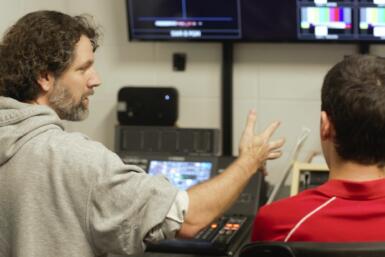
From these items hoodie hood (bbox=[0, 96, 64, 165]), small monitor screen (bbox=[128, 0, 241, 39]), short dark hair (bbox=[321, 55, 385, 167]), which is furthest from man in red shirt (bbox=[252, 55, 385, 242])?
small monitor screen (bbox=[128, 0, 241, 39])

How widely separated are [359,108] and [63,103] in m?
0.75

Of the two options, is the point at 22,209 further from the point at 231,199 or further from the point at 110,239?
the point at 231,199

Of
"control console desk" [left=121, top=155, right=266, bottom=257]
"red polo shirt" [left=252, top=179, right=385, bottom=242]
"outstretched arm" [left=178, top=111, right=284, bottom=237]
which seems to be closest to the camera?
"red polo shirt" [left=252, top=179, right=385, bottom=242]

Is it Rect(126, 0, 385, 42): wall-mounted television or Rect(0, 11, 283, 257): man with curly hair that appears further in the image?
Rect(126, 0, 385, 42): wall-mounted television


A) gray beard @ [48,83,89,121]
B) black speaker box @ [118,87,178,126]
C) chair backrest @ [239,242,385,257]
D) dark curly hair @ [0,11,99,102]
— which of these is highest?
dark curly hair @ [0,11,99,102]

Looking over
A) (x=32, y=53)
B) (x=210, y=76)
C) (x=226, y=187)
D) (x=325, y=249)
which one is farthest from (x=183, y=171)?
(x=325, y=249)

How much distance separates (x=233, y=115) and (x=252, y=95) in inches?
4.9

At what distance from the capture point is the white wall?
285 centimetres

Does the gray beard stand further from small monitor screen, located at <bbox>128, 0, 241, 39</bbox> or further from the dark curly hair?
small monitor screen, located at <bbox>128, 0, 241, 39</bbox>

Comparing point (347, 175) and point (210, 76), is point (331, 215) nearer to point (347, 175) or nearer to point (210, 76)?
point (347, 175)

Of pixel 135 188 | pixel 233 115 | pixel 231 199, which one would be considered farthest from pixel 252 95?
pixel 135 188

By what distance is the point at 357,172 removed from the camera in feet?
4.75

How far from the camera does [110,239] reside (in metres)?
1.50

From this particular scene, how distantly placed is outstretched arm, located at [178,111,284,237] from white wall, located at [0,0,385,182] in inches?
43.0
